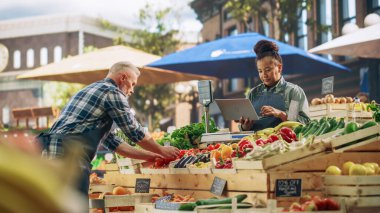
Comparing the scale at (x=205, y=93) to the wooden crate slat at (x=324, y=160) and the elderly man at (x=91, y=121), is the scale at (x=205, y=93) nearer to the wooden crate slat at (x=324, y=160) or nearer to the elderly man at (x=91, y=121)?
the elderly man at (x=91, y=121)

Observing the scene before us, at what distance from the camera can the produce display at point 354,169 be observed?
437 cm

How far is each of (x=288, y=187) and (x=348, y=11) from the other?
18218 mm

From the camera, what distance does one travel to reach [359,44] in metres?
9.82

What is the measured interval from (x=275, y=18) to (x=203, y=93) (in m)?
14.2

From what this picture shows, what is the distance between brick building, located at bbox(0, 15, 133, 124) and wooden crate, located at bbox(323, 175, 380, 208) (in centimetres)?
5729

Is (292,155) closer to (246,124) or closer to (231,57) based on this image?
(246,124)

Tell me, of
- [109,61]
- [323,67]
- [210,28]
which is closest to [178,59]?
[109,61]

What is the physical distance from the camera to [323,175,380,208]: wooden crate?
168 inches

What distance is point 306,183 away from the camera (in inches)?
176

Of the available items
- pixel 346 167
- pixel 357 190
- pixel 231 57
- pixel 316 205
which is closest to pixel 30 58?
pixel 231 57

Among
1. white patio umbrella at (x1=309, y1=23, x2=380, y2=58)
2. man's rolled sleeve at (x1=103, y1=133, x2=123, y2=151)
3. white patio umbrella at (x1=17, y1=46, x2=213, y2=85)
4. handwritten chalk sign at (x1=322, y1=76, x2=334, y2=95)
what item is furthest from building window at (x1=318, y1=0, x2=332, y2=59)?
man's rolled sleeve at (x1=103, y1=133, x2=123, y2=151)

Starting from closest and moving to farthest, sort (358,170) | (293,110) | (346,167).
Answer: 1. (358,170)
2. (346,167)
3. (293,110)

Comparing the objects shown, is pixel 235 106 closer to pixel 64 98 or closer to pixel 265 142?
pixel 265 142

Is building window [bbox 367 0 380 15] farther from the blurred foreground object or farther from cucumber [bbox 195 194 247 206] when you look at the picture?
the blurred foreground object
